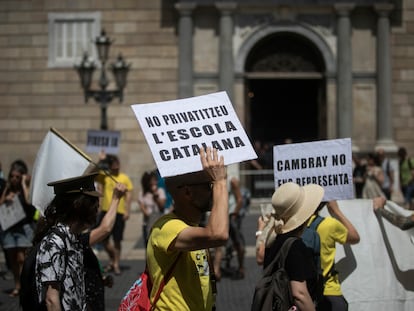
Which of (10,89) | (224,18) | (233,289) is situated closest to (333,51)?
(224,18)

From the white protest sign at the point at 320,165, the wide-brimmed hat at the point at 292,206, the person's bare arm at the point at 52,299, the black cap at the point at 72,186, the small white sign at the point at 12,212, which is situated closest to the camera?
the person's bare arm at the point at 52,299

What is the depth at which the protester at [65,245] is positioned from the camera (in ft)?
14.7

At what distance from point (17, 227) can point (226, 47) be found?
1148 centimetres

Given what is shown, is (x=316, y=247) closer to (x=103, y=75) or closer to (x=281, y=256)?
(x=281, y=256)

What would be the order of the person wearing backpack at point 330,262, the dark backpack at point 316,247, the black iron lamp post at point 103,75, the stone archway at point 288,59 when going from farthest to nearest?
1. the stone archway at point 288,59
2. the black iron lamp post at point 103,75
3. the person wearing backpack at point 330,262
4. the dark backpack at point 316,247

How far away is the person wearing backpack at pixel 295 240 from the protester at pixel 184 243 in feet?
1.61

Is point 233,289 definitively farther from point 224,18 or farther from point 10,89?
point 10,89

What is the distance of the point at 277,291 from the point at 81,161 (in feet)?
8.57

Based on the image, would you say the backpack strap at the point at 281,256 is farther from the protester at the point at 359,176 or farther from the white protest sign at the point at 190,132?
the protester at the point at 359,176

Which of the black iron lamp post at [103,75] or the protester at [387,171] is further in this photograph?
the black iron lamp post at [103,75]

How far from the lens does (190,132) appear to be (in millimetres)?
4414

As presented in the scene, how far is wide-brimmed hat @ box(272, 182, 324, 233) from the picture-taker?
16.1ft

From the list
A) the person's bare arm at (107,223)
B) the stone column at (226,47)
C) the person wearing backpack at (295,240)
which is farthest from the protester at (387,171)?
the person wearing backpack at (295,240)

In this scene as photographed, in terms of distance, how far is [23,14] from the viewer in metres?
21.6
